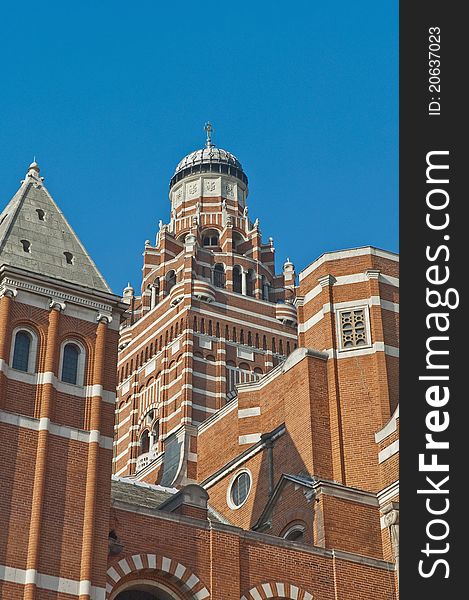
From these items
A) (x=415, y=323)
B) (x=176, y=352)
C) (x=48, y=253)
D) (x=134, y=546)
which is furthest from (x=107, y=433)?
(x=176, y=352)

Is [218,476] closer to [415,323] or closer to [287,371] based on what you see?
[287,371]

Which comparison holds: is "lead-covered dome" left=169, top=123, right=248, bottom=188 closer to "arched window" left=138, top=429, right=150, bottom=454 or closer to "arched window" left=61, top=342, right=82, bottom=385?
"arched window" left=138, top=429, right=150, bottom=454

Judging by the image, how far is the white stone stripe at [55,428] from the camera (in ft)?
102

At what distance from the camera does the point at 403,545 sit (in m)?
20.1

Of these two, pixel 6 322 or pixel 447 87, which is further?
pixel 6 322

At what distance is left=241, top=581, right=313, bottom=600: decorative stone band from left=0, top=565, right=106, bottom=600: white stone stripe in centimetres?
576

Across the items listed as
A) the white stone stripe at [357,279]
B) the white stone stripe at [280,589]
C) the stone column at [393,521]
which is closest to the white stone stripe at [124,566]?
the white stone stripe at [280,589]

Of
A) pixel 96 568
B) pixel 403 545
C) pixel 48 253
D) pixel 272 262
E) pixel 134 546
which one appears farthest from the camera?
pixel 272 262

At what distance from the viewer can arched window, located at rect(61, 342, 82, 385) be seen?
33.2 m

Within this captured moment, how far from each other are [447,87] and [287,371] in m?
24.4

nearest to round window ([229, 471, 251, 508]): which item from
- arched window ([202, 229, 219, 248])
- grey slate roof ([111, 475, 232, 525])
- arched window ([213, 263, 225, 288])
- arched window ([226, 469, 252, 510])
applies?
arched window ([226, 469, 252, 510])

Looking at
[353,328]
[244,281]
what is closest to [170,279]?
[244,281]

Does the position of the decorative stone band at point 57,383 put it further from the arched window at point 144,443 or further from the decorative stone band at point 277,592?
the arched window at point 144,443

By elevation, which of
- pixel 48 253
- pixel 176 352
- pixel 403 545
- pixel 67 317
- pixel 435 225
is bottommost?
pixel 403 545
